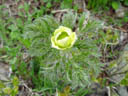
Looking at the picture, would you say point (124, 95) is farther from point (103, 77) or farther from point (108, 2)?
point (108, 2)

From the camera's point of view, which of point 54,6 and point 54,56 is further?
point 54,6

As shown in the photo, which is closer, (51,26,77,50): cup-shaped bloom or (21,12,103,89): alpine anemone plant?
(51,26,77,50): cup-shaped bloom

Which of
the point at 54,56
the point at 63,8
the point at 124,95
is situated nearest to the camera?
the point at 54,56

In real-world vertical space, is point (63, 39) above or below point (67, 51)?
above

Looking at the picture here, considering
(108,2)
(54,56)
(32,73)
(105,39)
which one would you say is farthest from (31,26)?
(108,2)

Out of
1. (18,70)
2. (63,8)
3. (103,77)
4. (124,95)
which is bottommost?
(124,95)

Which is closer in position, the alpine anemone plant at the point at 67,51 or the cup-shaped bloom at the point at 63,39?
the cup-shaped bloom at the point at 63,39

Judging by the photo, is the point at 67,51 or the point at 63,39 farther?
the point at 67,51

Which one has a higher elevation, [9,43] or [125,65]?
[9,43]
